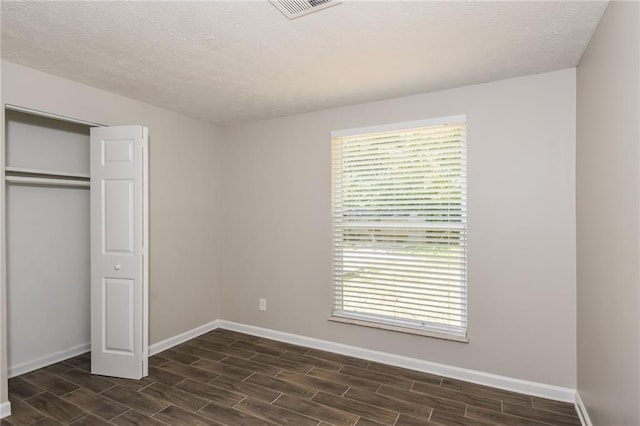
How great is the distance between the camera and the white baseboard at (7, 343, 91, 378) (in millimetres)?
2965

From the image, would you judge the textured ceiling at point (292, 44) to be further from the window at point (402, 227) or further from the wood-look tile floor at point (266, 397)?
the wood-look tile floor at point (266, 397)

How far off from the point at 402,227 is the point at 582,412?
1.84m

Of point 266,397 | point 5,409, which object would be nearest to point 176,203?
point 5,409

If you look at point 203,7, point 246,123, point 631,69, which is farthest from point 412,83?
point 246,123

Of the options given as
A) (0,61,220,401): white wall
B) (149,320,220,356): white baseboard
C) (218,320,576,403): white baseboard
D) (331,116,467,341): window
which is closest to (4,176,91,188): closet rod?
(0,61,220,401): white wall

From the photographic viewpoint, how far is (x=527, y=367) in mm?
2756

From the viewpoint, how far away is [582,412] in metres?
2.40

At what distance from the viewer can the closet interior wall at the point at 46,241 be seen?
2975 millimetres

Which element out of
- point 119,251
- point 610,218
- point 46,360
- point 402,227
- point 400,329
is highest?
point 610,218

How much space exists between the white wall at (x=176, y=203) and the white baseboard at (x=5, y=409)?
4.00ft

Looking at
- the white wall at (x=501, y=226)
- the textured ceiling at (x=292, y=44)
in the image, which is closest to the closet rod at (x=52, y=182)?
the textured ceiling at (x=292, y=44)

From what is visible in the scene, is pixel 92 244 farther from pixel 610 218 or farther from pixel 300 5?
pixel 610 218

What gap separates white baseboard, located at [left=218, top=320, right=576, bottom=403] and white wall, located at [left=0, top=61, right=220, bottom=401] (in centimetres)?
75

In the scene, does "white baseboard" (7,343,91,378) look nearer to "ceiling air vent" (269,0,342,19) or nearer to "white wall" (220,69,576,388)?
"white wall" (220,69,576,388)
